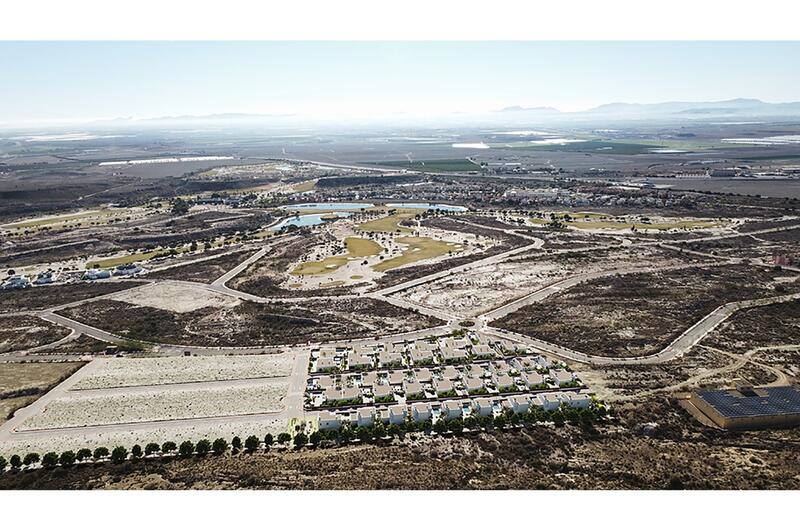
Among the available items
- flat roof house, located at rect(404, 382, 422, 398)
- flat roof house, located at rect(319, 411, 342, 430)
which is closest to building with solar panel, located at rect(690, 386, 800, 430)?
flat roof house, located at rect(404, 382, 422, 398)

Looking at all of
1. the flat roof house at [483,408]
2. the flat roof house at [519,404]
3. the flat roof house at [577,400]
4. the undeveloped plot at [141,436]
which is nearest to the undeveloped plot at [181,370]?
the undeveloped plot at [141,436]

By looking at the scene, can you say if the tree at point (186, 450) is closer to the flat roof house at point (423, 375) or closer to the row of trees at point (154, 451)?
the row of trees at point (154, 451)

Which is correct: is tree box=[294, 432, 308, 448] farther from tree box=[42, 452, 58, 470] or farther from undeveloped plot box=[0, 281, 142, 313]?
undeveloped plot box=[0, 281, 142, 313]

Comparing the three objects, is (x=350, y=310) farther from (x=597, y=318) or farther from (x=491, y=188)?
(x=491, y=188)

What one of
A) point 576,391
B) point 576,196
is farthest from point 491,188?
point 576,391

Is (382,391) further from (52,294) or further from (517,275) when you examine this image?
(52,294)
